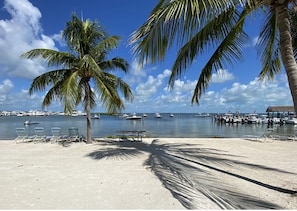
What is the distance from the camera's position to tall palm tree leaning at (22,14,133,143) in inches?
474

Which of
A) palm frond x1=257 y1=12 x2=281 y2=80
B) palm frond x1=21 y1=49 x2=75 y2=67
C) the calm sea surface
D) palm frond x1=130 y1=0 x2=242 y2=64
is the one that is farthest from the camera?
the calm sea surface

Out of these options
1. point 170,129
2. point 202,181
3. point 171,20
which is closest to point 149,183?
point 202,181

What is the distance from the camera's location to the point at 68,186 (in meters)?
5.62

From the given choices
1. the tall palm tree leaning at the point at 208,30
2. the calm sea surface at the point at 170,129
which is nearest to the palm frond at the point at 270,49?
the tall palm tree leaning at the point at 208,30

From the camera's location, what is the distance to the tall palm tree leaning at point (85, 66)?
12.0 meters

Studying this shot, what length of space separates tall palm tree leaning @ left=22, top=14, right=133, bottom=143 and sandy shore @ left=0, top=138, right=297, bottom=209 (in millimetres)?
4307

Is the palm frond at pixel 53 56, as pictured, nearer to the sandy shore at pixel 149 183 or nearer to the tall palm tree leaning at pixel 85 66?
the tall palm tree leaning at pixel 85 66

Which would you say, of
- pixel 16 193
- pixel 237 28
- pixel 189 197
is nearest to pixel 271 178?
pixel 189 197

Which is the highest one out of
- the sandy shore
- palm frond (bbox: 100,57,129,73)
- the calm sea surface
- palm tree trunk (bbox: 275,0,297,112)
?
palm frond (bbox: 100,57,129,73)

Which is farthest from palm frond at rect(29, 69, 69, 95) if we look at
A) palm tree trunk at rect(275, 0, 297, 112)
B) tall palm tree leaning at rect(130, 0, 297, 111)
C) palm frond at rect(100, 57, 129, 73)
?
palm tree trunk at rect(275, 0, 297, 112)

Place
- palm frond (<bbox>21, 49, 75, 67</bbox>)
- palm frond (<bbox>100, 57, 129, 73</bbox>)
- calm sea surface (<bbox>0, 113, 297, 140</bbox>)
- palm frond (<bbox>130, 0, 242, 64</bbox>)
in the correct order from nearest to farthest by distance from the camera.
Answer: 1. palm frond (<bbox>130, 0, 242, 64</bbox>)
2. palm frond (<bbox>21, 49, 75, 67</bbox>)
3. palm frond (<bbox>100, 57, 129, 73</bbox>)
4. calm sea surface (<bbox>0, 113, 297, 140</bbox>)

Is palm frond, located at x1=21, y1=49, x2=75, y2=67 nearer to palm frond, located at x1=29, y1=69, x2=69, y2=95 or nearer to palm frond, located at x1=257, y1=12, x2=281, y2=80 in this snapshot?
palm frond, located at x1=29, y1=69, x2=69, y2=95

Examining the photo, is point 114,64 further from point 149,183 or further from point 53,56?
point 149,183

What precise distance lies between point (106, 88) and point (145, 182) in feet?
22.9
